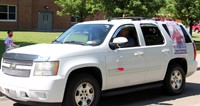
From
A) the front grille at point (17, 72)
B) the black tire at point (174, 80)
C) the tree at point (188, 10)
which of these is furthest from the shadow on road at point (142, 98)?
the tree at point (188, 10)

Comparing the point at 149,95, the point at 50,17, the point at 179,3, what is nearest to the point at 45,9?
the point at 50,17

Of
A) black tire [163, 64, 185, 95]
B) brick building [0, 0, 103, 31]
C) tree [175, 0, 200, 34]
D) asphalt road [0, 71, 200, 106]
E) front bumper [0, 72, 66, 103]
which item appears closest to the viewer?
front bumper [0, 72, 66, 103]

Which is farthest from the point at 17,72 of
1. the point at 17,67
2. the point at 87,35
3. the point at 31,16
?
the point at 31,16

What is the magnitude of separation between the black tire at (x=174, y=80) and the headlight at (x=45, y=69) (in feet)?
10.9

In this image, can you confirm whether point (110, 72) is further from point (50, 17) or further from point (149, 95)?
point (50, 17)

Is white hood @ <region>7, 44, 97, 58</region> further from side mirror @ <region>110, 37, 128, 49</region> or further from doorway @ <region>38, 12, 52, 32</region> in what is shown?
doorway @ <region>38, 12, 52, 32</region>

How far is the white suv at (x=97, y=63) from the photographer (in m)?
6.45

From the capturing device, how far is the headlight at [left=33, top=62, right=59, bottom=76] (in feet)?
21.1

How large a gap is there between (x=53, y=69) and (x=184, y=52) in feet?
12.9

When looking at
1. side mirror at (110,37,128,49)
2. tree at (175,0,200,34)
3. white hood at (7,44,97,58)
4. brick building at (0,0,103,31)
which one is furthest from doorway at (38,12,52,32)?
white hood at (7,44,97,58)

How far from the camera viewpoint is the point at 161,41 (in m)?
8.67

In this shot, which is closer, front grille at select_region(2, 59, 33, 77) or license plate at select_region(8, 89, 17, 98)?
front grille at select_region(2, 59, 33, 77)

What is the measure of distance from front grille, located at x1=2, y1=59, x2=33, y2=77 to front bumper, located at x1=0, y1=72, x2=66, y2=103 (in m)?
0.11

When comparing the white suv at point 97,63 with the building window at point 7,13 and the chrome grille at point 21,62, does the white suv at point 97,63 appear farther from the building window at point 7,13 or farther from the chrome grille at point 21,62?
the building window at point 7,13
